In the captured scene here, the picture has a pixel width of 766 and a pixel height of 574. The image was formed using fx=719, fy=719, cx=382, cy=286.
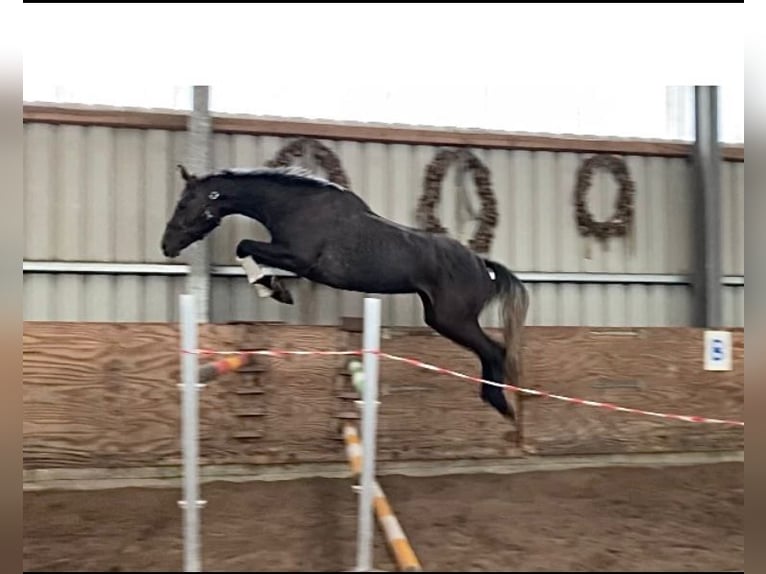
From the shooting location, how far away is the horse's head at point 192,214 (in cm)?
391

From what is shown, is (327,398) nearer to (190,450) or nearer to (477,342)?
(477,342)

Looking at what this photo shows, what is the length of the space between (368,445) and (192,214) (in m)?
1.94

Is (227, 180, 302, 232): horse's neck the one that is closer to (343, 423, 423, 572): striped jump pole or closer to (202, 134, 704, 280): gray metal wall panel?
(202, 134, 704, 280): gray metal wall panel

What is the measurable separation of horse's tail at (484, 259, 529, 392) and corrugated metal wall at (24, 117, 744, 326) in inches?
11.5

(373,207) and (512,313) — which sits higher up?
(373,207)

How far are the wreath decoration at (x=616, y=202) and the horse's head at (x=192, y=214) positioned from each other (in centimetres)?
238

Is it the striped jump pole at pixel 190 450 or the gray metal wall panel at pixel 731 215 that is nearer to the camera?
the striped jump pole at pixel 190 450

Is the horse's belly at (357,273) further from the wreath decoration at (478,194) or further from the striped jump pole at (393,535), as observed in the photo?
the striped jump pole at (393,535)

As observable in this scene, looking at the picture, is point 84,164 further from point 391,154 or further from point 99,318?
point 391,154

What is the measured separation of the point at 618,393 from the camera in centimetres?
423

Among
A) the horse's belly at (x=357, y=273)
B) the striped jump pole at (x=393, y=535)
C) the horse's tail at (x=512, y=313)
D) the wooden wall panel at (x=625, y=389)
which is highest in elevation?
the horse's belly at (x=357, y=273)

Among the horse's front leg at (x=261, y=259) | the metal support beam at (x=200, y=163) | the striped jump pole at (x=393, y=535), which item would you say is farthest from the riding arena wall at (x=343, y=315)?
the striped jump pole at (x=393, y=535)

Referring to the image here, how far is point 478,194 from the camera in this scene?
4660mm

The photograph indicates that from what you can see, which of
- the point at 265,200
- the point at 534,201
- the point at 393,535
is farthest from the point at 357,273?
the point at 393,535
